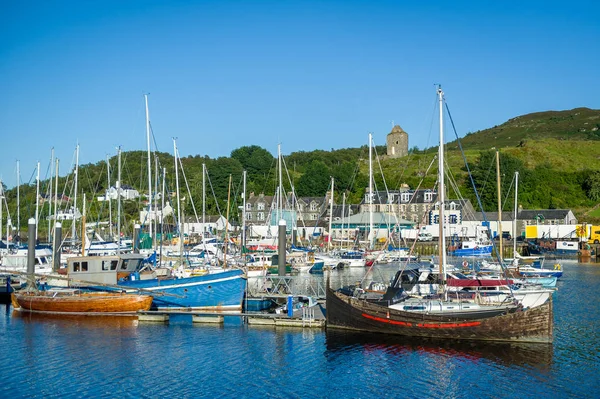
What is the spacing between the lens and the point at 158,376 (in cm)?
2588

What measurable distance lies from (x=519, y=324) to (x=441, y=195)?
8.38 meters

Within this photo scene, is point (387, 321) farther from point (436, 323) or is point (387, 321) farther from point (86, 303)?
point (86, 303)

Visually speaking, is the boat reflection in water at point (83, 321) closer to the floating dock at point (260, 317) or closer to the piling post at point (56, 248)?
the floating dock at point (260, 317)

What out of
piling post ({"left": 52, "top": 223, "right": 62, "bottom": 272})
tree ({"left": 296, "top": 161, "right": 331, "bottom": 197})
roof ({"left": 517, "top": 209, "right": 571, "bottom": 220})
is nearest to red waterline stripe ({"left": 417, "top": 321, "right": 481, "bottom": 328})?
piling post ({"left": 52, "top": 223, "right": 62, "bottom": 272})

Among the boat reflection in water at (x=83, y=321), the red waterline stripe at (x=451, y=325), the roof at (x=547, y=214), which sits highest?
the roof at (x=547, y=214)

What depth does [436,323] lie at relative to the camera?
30.6 metres

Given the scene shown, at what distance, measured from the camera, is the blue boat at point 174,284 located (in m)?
37.8

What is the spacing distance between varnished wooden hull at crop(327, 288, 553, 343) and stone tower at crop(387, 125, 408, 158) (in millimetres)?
151863

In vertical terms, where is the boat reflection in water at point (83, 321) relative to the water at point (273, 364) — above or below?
above

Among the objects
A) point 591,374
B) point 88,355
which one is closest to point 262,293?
point 88,355

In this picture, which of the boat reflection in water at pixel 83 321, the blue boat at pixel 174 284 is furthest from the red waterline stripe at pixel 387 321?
the boat reflection in water at pixel 83 321

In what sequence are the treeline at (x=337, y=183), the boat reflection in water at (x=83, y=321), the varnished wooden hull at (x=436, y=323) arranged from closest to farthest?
1. the varnished wooden hull at (x=436, y=323)
2. the boat reflection in water at (x=83, y=321)
3. the treeline at (x=337, y=183)

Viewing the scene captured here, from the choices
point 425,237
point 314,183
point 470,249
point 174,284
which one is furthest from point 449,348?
point 314,183

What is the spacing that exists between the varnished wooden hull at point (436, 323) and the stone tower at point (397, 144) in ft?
498
